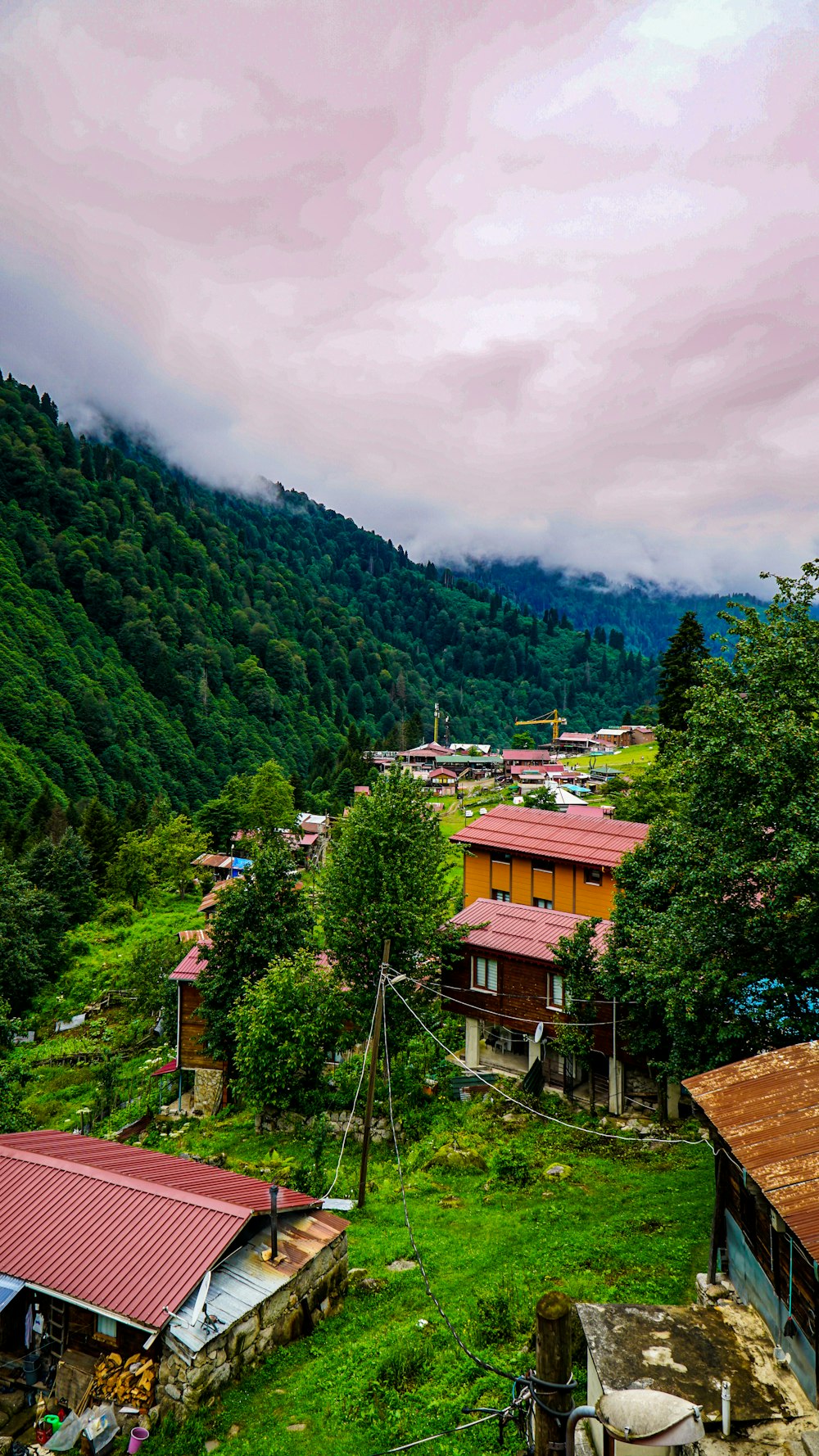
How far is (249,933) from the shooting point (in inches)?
1294

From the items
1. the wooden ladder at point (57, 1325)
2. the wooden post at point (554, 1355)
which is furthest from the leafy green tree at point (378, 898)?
the wooden post at point (554, 1355)

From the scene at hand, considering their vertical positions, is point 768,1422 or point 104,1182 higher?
point 768,1422

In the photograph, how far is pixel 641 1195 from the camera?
67.4ft

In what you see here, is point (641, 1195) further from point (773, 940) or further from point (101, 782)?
point (101, 782)

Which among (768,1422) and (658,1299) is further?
(658,1299)

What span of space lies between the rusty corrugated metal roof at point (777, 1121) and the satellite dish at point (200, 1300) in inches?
390

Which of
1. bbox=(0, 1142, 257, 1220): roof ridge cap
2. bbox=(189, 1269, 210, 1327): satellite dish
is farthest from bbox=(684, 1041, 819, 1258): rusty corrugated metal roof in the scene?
bbox=(0, 1142, 257, 1220): roof ridge cap

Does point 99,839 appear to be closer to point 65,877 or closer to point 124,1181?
point 65,877

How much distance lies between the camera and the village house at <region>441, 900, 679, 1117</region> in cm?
2814

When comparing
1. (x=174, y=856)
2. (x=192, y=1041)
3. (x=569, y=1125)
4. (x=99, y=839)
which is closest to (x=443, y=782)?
(x=174, y=856)

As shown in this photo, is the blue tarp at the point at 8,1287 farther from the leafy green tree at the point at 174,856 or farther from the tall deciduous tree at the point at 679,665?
the leafy green tree at the point at 174,856

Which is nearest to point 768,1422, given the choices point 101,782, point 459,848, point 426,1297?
point 426,1297

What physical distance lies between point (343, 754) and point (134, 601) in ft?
326

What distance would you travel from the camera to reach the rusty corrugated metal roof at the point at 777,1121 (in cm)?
1012
